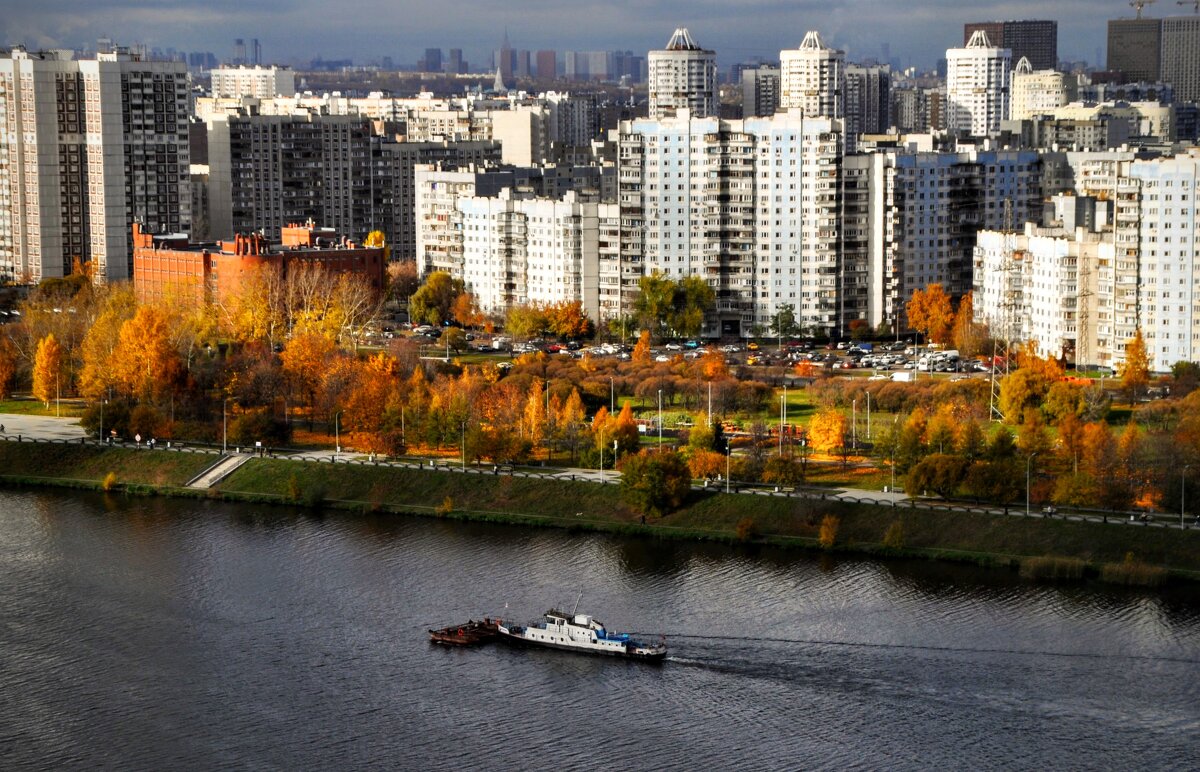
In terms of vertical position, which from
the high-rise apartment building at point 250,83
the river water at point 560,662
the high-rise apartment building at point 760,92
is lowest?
the river water at point 560,662

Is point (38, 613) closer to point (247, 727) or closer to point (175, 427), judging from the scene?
point (247, 727)

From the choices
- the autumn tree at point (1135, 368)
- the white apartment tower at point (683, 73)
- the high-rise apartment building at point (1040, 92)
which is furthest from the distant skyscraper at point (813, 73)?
the autumn tree at point (1135, 368)

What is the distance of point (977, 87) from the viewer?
10019cm

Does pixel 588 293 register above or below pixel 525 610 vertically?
above

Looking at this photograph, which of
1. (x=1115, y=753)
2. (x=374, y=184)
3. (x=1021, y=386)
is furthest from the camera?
(x=374, y=184)

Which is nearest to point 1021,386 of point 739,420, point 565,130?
point 739,420

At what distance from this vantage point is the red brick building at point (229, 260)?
46219mm

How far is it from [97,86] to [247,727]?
35.7 meters

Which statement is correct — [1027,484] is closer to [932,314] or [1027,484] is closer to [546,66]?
[932,314]

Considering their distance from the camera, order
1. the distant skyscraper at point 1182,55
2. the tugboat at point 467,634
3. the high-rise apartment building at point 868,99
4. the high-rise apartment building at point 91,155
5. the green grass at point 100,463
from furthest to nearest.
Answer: the distant skyscraper at point 1182,55 → the high-rise apartment building at point 868,99 → the high-rise apartment building at point 91,155 → the green grass at point 100,463 → the tugboat at point 467,634

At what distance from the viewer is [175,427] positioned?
3438cm

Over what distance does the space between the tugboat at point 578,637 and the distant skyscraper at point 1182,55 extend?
93.0 m

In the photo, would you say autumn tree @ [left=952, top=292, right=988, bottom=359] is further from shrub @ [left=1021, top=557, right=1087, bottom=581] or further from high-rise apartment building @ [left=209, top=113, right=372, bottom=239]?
high-rise apartment building @ [left=209, top=113, right=372, bottom=239]

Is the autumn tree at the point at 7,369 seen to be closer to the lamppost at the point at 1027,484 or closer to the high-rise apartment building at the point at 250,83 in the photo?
the lamppost at the point at 1027,484
